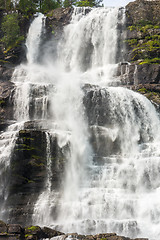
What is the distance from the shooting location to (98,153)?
1967cm

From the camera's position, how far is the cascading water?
15203 millimetres

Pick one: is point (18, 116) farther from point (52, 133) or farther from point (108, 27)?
point (108, 27)

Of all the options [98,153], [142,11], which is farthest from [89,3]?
[98,153]

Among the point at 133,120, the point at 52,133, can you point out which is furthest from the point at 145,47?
the point at 52,133

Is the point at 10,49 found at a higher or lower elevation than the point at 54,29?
lower

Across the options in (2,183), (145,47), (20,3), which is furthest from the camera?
(20,3)

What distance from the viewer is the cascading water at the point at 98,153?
49.9 ft

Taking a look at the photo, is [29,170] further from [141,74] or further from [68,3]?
[68,3]

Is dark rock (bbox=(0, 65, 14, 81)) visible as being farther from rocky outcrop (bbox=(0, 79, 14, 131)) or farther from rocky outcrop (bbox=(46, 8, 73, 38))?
rocky outcrop (bbox=(46, 8, 73, 38))

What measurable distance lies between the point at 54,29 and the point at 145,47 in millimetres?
12383

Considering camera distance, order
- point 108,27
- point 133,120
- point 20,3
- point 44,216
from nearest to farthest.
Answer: point 44,216 < point 133,120 < point 108,27 < point 20,3

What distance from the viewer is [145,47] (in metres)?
31.4

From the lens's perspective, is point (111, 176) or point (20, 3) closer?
Answer: point (111, 176)

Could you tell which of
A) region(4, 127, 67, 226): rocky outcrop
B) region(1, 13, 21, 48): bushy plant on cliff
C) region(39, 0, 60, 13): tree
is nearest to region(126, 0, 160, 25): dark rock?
region(1, 13, 21, 48): bushy plant on cliff
